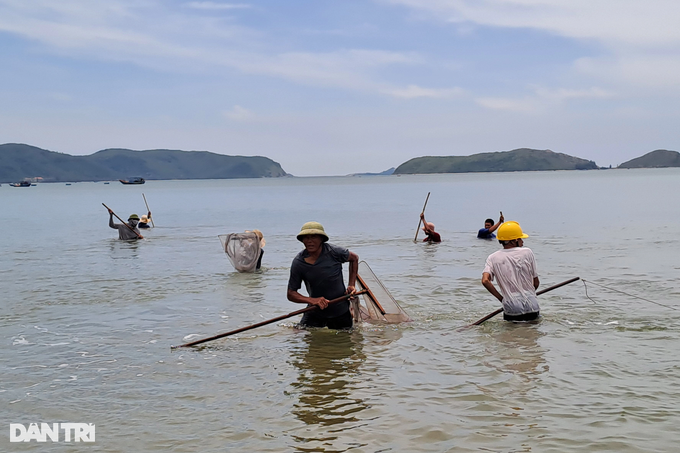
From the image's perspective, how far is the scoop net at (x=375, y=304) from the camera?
9.05 m

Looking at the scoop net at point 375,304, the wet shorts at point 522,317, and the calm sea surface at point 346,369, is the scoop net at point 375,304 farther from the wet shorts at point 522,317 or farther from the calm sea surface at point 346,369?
the wet shorts at point 522,317

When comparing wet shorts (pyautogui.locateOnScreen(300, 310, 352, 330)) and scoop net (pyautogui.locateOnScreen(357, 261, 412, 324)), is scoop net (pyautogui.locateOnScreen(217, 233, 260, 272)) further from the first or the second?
wet shorts (pyautogui.locateOnScreen(300, 310, 352, 330))

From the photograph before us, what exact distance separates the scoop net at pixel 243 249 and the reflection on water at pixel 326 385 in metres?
6.76

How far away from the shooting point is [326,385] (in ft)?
21.7

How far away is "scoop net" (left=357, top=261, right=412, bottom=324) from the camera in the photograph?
9055 millimetres

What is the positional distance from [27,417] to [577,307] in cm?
835

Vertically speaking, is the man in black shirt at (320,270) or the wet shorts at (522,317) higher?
the man in black shirt at (320,270)

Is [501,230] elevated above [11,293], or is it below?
above

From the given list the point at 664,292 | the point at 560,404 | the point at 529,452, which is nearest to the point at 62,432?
the point at 529,452

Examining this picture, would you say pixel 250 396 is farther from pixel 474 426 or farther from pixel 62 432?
pixel 474 426

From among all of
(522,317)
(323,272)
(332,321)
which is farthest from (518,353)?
(323,272)

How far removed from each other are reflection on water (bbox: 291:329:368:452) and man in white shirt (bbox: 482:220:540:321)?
6.55 feet

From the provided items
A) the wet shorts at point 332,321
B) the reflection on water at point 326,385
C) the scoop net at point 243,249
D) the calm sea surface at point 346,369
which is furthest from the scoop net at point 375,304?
the scoop net at point 243,249

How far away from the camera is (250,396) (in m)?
6.36
